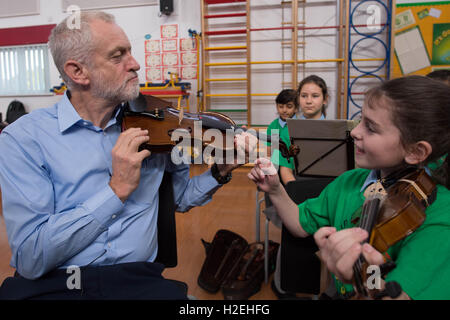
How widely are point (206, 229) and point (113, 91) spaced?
6.15 feet

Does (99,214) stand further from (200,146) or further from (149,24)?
(149,24)

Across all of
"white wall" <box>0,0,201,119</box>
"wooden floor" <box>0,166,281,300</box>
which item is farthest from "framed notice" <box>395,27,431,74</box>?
"white wall" <box>0,0,201,119</box>

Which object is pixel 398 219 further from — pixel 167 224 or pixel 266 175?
pixel 167 224

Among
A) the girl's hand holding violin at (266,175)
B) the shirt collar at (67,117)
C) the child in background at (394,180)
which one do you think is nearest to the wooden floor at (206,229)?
the girl's hand holding violin at (266,175)

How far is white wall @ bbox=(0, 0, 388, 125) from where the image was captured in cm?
461

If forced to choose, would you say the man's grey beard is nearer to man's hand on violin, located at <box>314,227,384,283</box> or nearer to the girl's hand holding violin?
the girl's hand holding violin

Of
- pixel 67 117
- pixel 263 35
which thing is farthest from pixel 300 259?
pixel 263 35

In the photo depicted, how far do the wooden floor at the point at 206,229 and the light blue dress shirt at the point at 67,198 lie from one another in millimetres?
965

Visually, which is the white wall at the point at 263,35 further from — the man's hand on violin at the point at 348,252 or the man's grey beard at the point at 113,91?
the man's hand on violin at the point at 348,252

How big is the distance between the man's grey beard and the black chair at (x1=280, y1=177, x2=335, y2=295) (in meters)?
0.73

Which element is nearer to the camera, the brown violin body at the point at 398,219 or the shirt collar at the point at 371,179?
the brown violin body at the point at 398,219

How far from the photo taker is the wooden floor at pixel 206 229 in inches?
78.6

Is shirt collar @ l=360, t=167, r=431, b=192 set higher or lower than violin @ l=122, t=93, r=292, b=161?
lower

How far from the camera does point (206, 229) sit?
8.91ft
